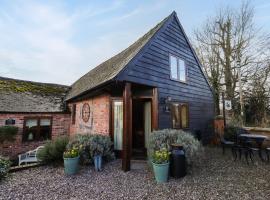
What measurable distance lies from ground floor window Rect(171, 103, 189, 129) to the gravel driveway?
288cm

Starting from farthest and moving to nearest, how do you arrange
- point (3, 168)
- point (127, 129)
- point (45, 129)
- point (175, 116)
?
1. point (45, 129)
2. point (175, 116)
3. point (127, 129)
4. point (3, 168)

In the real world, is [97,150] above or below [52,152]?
above

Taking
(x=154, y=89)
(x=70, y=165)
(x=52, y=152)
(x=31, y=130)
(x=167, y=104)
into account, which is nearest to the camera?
(x=70, y=165)

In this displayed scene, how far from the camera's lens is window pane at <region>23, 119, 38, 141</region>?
10.3 metres

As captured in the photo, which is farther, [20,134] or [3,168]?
[20,134]

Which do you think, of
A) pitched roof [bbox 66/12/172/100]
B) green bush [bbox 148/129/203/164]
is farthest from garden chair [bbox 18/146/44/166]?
green bush [bbox 148/129/203/164]

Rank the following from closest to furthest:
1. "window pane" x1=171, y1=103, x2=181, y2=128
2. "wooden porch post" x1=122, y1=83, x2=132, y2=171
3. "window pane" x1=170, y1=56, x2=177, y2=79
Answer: "wooden porch post" x1=122, y1=83, x2=132, y2=171, "window pane" x1=171, y1=103, x2=181, y2=128, "window pane" x1=170, y1=56, x2=177, y2=79

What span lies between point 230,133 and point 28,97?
38.5ft

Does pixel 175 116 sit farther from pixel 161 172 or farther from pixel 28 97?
pixel 28 97

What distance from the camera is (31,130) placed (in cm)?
1049

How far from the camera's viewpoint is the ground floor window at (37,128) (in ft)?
33.8

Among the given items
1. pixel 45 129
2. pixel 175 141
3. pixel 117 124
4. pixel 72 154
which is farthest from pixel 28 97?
pixel 175 141

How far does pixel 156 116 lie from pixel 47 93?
29.2ft

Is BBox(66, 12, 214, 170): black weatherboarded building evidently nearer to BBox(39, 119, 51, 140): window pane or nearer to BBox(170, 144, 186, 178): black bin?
BBox(170, 144, 186, 178): black bin
